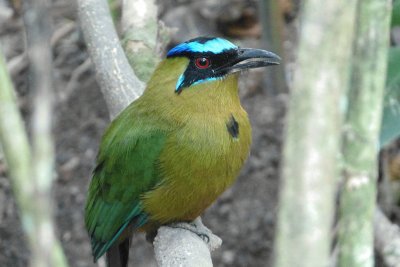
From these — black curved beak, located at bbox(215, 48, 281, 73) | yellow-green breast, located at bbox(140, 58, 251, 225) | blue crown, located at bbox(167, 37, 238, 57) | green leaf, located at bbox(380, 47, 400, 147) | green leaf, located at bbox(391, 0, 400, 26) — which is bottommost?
green leaf, located at bbox(380, 47, 400, 147)

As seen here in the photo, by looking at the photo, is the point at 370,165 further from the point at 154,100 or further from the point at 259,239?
the point at 259,239

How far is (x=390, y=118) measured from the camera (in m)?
3.50

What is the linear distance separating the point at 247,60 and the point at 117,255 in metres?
0.95

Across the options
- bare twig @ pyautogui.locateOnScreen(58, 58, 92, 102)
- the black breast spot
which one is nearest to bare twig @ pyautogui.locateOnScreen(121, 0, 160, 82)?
the black breast spot

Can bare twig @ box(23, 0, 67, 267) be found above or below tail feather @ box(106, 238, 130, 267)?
above

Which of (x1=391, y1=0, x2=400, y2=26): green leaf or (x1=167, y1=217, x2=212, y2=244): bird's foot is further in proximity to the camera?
(x1=391, y1=0, x2=400, y2=26): green leaf

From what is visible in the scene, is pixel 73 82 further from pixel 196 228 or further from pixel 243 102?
pixel 196 228

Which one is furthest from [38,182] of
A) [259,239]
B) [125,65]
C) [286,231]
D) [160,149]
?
[259,239]

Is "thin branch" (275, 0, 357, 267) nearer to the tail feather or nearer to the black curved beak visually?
the black curved beak

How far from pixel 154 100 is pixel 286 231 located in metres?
2.14

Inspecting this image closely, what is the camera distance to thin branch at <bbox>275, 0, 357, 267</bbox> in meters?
0.96

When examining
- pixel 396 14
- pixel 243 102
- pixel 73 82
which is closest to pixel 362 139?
pixel 396 14

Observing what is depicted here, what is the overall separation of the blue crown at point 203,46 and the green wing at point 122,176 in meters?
0.29

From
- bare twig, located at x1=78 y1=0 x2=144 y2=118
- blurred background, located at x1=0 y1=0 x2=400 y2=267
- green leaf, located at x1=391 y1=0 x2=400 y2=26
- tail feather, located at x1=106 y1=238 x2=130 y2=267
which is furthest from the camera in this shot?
blurred background, located at x1=0 y1=0 x2=400 y2=267
